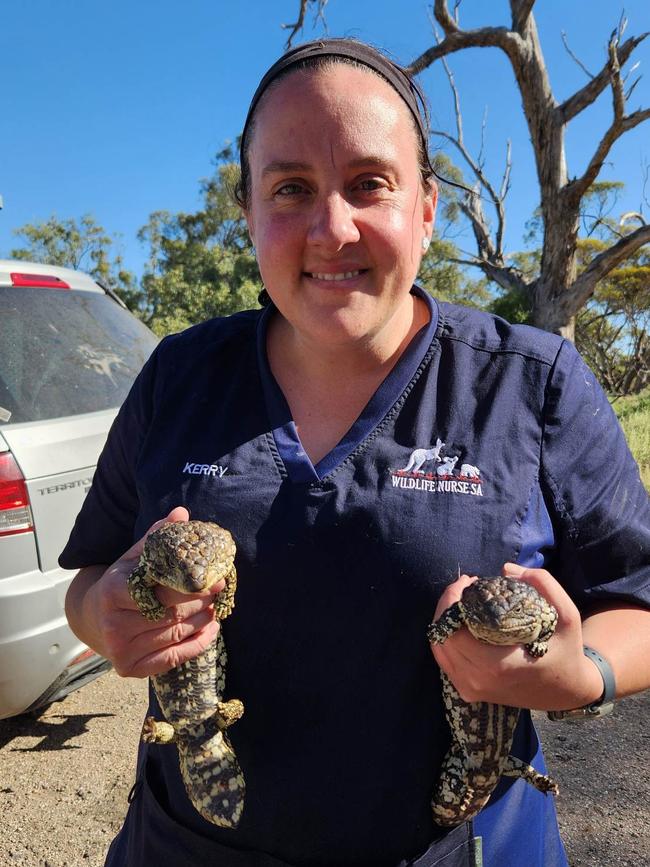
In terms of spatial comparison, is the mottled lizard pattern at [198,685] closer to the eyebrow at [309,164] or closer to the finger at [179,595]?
the finger at [179,595]

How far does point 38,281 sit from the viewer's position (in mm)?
4355

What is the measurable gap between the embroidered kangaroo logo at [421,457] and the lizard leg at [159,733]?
3.33 feet

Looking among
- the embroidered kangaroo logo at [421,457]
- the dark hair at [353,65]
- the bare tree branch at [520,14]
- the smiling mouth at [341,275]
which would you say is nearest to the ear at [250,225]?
the dark hair at [353,65]

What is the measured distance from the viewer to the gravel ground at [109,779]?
3406 mm

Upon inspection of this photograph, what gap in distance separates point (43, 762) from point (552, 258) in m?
13.1

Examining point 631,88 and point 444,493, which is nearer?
point 444,493

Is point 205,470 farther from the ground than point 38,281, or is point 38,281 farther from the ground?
point 38,281

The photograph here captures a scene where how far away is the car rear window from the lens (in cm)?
384

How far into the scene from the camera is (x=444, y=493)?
1627 mm

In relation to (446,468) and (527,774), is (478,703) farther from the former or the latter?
(446,468)

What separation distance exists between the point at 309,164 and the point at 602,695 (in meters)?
1.50

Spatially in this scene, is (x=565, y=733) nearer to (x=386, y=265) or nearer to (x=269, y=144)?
(x=386, y=265)

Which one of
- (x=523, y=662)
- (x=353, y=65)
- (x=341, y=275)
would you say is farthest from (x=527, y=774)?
(x=353, y=65)

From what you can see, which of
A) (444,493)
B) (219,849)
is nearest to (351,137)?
(444,493)
